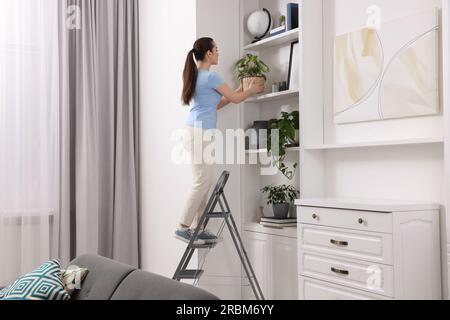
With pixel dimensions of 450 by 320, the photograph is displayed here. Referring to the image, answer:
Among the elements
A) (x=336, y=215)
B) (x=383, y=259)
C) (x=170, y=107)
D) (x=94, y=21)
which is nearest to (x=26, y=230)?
(x=170, y=107)

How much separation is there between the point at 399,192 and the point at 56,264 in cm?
181

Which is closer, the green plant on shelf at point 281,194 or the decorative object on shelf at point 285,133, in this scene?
the decorative object on shelf at point 285,133

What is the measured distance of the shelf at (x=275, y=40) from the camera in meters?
3.59

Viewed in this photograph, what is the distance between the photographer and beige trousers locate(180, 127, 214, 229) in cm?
354

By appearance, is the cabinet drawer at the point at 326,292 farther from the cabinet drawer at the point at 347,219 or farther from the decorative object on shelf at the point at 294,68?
the decorative object on shelf at the point at 294,68

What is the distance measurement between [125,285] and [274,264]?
1822 mm

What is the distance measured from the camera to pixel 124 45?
461 cm

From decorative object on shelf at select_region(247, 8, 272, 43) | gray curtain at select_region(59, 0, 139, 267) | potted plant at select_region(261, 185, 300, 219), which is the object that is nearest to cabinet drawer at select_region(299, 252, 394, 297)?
potted plant at select_region(261, 185, 300, 219)

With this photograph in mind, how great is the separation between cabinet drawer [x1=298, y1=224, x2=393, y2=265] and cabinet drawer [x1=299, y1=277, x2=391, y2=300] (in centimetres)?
17

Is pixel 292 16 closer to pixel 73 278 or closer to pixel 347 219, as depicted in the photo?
pixel 347 219

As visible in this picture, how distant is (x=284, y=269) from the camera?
3568mm

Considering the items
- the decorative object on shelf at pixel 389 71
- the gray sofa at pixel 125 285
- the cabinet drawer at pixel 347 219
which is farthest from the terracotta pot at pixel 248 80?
the gray sofa at pixel 125 285

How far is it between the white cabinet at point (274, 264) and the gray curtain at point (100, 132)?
4.00 feet

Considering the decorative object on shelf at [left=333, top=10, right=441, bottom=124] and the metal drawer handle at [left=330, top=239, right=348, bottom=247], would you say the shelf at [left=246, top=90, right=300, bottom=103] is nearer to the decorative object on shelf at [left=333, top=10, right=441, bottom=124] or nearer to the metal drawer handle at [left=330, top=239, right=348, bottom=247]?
the decorative object on shelf at [left=333, top=10, right=441, bottom=124]
